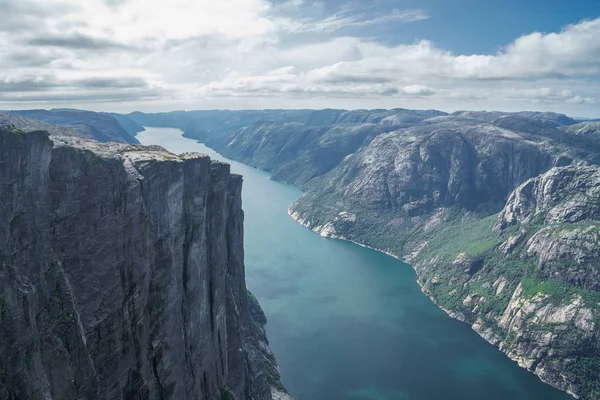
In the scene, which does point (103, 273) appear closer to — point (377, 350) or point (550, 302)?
point (377, 350)

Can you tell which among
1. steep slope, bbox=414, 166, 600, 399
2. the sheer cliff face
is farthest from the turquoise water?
the sheer cliff face

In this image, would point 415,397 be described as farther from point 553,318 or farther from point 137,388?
point 137,388

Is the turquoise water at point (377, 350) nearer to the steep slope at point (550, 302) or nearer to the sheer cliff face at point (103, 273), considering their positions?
the steep slope at point (550, 302)

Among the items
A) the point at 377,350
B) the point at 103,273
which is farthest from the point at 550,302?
the point at 103,273

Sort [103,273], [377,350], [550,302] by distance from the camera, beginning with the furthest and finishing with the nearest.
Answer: [550,302] → [377,350] → [103,273]

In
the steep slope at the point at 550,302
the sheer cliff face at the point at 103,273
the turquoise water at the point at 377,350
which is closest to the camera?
the sheer cliff face at the point at 103,273

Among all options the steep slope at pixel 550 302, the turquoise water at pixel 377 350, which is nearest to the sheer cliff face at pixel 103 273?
the turquoise water at pixel 377 350

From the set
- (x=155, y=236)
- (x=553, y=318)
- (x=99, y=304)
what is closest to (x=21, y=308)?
(x=99, y=304)

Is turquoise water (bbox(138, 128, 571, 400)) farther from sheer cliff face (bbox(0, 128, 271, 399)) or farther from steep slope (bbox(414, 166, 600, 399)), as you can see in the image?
sheer cliff face (bbox(0, 128, 271, 399))
